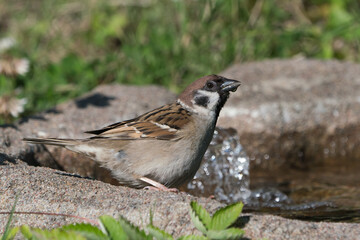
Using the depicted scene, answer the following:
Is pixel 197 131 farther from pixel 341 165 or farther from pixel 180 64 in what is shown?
pixel 180 64

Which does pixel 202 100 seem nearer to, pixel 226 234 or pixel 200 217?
pixel 200 217

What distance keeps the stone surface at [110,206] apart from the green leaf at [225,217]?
5.4 inches

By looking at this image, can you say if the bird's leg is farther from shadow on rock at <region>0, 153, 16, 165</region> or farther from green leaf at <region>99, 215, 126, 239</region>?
green leaf at <region>99, 215, 126, 239</region>

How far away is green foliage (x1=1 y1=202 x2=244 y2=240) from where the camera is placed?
245 centimetres

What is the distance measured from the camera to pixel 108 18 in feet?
26.5

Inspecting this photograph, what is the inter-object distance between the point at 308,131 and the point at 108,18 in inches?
141

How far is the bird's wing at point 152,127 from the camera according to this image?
386cm

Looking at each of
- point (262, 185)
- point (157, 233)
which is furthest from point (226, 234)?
point (262, 185)

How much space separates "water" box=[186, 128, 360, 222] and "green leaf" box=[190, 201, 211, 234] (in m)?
1.89

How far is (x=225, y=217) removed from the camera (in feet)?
8.52

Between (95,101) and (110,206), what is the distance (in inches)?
101

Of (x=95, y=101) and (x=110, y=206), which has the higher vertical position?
(x=110, y=206)

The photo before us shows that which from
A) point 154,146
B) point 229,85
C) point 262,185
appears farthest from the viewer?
point 262,185

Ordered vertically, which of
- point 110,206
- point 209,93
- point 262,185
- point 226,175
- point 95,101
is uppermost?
point 209,93
